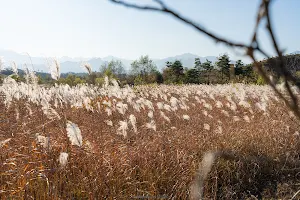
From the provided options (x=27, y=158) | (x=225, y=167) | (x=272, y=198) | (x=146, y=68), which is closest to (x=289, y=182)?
(x=272, y=198)

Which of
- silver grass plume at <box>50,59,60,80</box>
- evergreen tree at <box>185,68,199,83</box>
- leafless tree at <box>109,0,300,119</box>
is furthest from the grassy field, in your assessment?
evergreen tree at <box>185,68,199,83</box>

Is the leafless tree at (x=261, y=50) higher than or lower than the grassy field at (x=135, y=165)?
higher

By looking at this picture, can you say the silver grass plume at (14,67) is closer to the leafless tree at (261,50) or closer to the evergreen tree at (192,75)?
the leafless tree at (261,50)

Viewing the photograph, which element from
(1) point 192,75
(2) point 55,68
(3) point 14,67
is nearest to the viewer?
(2) point 55,68

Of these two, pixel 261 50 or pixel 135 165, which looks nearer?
pixel 261 50

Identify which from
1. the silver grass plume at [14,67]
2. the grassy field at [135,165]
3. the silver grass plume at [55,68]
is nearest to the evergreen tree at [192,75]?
the grassy field at [135,165]

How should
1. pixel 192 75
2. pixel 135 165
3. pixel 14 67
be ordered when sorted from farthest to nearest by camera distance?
pixel 192 75
pixel 14 67
pixel 135 165

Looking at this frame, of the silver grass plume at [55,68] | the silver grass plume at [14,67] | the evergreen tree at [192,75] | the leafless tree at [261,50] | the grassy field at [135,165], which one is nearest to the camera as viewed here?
the leafless tree at [261,50]

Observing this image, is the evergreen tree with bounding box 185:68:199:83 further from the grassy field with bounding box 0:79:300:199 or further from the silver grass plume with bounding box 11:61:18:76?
the silver grass plume with bounding box 11:61:18:76

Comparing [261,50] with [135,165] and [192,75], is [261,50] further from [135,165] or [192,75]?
[192,75]

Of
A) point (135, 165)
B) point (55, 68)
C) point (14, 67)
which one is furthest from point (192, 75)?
point (135, 165)

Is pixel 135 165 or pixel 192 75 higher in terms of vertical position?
pixel 192 75

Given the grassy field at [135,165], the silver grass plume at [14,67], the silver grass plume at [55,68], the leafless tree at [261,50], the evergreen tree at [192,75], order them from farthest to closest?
the evergreen tree at [192,75], the silver grass plume at [14,67], the silver grass plume at [55,68], the grassy field at [135,165], the leafless tree at [261,50]

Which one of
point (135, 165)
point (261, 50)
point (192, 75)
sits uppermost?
point (192, 75)
